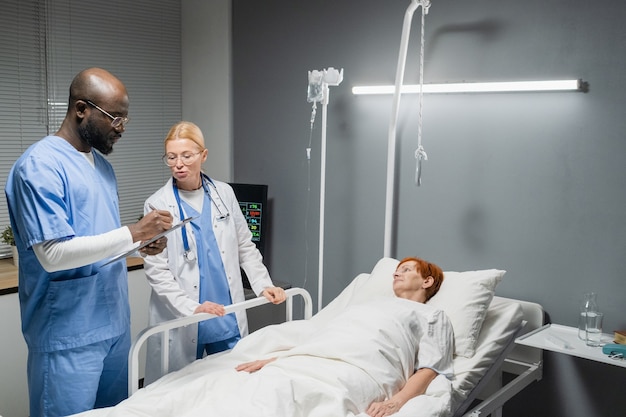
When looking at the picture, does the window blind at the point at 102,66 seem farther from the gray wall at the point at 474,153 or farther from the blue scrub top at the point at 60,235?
the blue scrub top at the point at 60,235

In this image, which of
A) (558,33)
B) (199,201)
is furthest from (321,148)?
(558,33)

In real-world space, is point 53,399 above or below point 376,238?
below

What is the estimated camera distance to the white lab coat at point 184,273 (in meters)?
2.38

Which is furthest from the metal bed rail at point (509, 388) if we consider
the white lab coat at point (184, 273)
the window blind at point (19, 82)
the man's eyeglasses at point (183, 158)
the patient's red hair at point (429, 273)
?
the window blind at point (19, 82)

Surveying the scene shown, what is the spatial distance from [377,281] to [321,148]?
887 millimetres

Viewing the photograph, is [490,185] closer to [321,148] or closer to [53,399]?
[321,148]

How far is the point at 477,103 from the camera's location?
2857 mm

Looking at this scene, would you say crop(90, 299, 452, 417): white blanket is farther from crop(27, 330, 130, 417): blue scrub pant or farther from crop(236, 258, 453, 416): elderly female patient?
crop(27, 330, 130, 417): blue scrub pant

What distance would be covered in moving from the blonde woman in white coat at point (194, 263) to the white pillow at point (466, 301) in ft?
2.07

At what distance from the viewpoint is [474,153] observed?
9.45 feet

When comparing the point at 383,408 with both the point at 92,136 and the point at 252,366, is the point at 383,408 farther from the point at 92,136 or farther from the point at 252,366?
the point at 92,136

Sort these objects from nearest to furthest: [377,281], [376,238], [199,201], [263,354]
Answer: [263,354], [199,201], [377,281], [376,238]

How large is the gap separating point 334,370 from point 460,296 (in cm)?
71

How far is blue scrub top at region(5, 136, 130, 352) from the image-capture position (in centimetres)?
201
